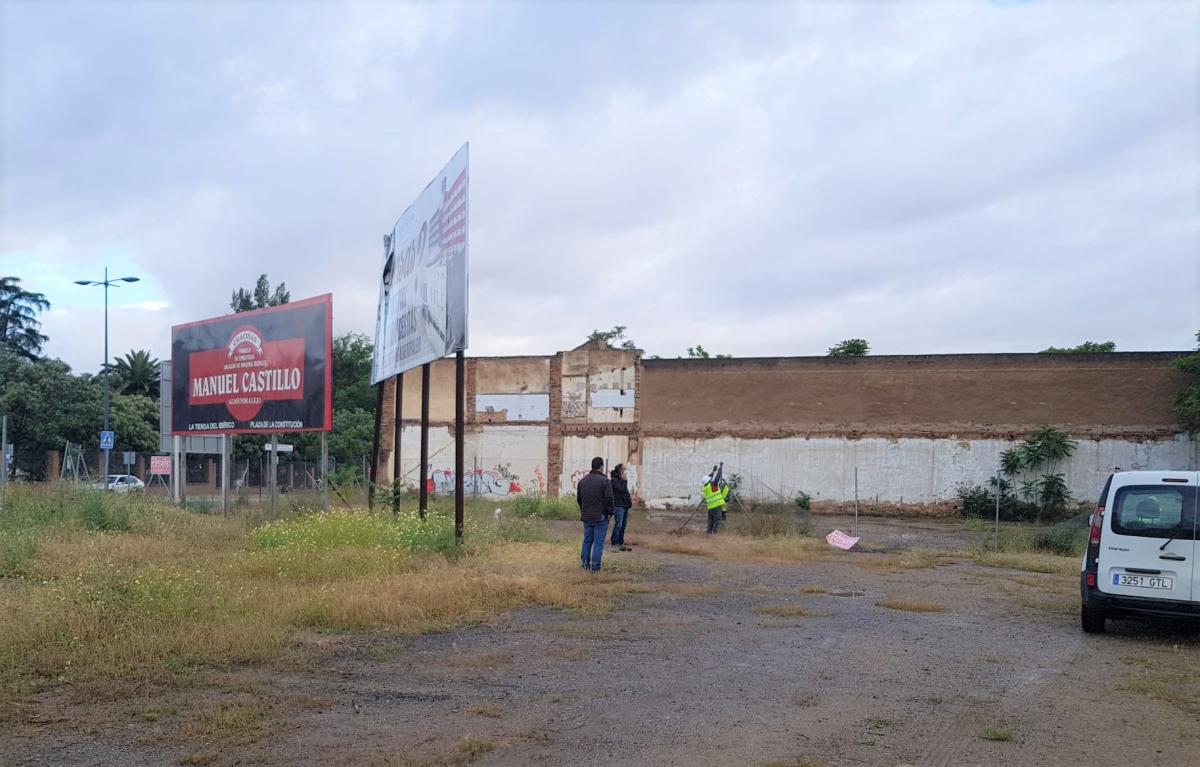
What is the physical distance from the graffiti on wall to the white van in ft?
93.0

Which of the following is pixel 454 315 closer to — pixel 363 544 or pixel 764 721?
pixel 363 544

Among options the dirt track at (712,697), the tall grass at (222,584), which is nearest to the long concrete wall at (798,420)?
the tall grass at (222,584)

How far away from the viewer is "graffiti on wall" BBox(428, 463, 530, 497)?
37.3m

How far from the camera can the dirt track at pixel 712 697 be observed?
5.55m

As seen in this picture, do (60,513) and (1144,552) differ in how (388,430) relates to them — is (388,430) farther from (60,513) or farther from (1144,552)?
(1144,552)

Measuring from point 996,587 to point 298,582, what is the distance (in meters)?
9.38

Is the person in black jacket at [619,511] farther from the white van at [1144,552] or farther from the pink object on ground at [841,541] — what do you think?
the white van at [1144,552]

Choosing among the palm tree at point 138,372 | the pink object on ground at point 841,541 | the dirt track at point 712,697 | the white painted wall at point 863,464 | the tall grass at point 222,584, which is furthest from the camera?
the palm tree at point 138,372

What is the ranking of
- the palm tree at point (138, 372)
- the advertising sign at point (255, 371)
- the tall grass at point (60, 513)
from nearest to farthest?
the tall grass at point (60, 513)
the advertising sign at point (255, 371)
the palm tree at point (138, 372)

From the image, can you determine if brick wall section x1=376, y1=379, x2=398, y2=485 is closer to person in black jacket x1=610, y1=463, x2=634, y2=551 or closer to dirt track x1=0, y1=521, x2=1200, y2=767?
person in black jacket x1=610, y1=463, x2=634, y2=551

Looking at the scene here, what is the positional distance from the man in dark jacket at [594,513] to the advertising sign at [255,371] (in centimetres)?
783

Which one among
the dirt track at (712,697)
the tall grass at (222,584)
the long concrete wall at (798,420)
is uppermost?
the long concrete wall at (798,420)

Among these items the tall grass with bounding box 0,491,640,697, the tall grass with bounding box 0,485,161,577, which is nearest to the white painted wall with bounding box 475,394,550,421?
the tall grass with bounding box 0,491,640,697

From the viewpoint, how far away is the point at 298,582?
11.3 m
